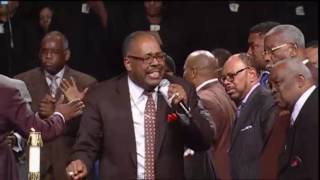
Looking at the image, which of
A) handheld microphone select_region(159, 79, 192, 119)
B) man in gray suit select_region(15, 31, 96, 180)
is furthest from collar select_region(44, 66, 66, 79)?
handheld microphone select_region(159, 79, 192, 119)

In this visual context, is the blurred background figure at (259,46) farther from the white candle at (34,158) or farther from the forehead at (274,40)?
the white candle at (34,158)

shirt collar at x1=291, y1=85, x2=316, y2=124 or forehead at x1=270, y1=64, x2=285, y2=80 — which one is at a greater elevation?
forehead at x1=270, y1=64, x2=285, y2=80

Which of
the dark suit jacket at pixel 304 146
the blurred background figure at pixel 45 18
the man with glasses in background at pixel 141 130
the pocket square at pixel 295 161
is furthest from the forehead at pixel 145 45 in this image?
the blurred background figure at pixel 45 18

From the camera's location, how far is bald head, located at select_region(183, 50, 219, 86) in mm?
8273

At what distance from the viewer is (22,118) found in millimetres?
6293

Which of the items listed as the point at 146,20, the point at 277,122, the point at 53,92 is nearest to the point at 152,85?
the point at 277,122

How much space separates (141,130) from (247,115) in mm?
968

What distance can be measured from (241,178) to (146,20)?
147 inches

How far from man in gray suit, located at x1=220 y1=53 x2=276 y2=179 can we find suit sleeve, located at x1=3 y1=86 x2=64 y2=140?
1396mm

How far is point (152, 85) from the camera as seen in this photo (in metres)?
6.29

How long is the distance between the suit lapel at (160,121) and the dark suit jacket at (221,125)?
1397 millimetres

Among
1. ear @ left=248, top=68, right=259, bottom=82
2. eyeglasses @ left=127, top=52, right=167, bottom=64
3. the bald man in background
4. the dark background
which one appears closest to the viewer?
eyeglasses @ left=127, top=52, right=167, bottom=64

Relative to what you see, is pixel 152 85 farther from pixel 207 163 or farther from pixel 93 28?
pixel 93 28

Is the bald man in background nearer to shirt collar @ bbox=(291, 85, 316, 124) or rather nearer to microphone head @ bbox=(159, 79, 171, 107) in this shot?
microphone head @ bbox=(159, 79, 171, 107)
